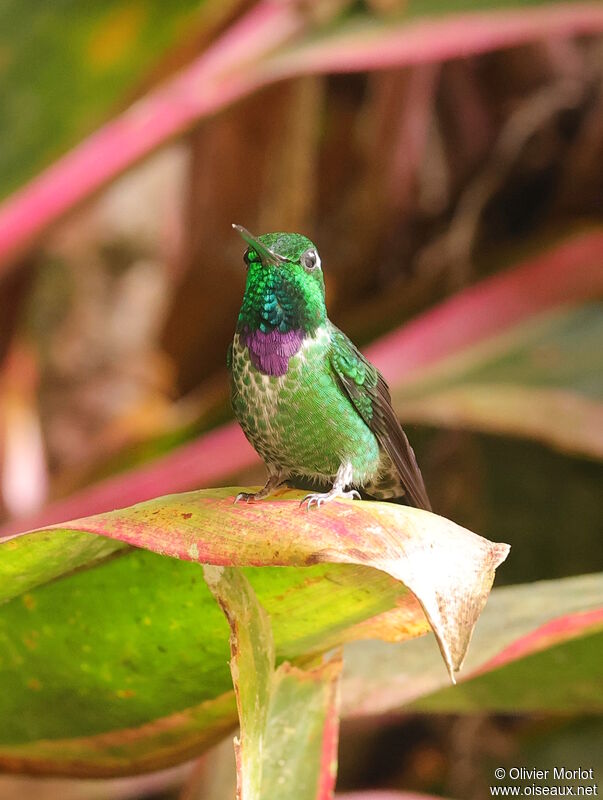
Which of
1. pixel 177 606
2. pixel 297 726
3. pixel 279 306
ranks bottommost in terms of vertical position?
pixel 297 726

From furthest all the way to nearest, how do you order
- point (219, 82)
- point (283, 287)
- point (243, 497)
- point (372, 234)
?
point (372, 234)
point (219, 82)
point (283, 287)
point (243, 497)

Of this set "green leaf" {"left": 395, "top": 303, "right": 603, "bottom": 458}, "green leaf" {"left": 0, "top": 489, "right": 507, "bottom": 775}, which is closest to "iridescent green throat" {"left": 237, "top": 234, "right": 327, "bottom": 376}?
"green leaf" {"left": 0, "top": 489, "right": 507, "bottom": 775}

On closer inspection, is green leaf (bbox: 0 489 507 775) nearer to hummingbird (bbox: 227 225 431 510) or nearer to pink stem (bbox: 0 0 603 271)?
hummingbird (bbox: 227 225 431 510)

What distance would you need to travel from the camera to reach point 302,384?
722mm

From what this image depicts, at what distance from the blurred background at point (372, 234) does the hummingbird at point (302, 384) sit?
0.91 ft

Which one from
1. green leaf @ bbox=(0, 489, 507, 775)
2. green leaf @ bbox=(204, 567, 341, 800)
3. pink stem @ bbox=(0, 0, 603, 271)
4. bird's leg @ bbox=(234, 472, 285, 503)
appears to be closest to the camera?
green leaf @ bbox=(0, 489, 507, 775)

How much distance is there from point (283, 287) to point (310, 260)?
0.03 meters

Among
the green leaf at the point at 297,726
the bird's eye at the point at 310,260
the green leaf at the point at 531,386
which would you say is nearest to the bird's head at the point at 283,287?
the bird's eye at the point at 310,260

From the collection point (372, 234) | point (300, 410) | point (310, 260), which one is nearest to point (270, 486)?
point (300, 410)

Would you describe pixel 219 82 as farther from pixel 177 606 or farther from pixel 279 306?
pixel 177 606

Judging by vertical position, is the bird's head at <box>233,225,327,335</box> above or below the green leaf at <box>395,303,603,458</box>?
above

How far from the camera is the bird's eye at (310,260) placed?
2.27ft

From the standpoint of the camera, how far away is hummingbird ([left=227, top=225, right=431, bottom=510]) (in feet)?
2.29

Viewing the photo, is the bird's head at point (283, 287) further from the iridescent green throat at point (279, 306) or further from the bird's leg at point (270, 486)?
the bird's leg at point (270, 486)
